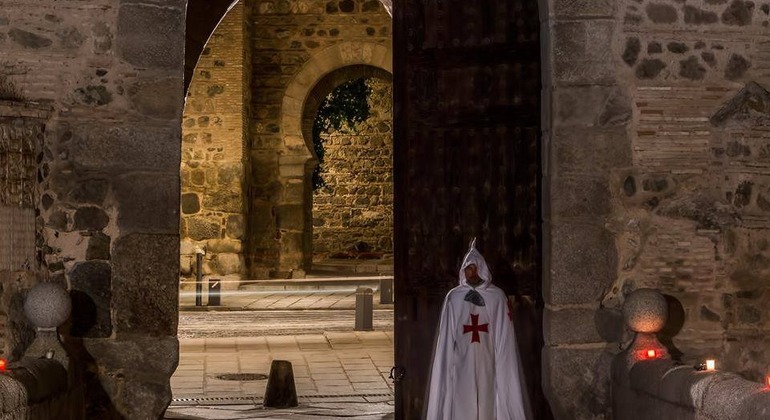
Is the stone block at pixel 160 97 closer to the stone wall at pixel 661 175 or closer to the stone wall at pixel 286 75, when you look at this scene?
the stone wall at pixel 661 175

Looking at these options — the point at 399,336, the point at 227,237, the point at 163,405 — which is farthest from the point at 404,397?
the point at 227,237

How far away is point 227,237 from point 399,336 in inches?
530

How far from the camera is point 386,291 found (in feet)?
65.5

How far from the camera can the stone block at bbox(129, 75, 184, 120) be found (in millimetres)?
7938

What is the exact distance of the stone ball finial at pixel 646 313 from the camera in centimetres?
752

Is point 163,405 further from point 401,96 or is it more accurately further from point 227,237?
point 227,237

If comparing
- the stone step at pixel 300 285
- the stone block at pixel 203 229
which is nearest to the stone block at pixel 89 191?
the stone step at pixel 300 285

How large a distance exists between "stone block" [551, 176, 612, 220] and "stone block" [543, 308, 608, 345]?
55cm

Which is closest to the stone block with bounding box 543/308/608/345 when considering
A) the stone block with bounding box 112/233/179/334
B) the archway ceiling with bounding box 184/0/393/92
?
the stone block with bounding box 112/233/179/334

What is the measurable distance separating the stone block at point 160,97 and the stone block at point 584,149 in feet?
7.05

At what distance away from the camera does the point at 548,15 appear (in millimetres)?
8148

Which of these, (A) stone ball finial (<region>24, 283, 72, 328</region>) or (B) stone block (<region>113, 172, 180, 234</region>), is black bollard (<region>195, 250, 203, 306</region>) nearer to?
(B) stone block (<region>113, 172, 180, 234</region>)

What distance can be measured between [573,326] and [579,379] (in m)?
0.30

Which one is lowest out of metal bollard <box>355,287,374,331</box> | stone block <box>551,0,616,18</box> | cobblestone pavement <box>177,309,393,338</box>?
cobblestone pavement <box>177,309,393,338</box>
